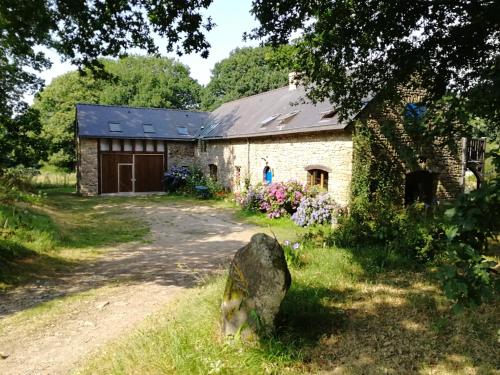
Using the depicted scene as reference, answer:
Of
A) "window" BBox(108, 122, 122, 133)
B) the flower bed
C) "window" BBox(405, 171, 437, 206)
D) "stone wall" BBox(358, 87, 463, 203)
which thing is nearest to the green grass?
the flower bed

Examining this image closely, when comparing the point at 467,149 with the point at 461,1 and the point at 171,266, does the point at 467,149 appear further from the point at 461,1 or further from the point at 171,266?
the point at 171,266

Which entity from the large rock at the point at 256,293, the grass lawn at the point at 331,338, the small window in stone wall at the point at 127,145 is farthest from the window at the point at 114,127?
the large rock at the point at 256,293

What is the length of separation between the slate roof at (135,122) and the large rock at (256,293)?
60.0 ft

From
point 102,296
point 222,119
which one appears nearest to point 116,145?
point 222,119

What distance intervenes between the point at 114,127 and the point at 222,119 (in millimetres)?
6344

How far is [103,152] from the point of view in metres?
20.6

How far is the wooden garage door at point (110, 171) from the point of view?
813 inches

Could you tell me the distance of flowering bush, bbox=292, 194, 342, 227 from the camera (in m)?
11.6

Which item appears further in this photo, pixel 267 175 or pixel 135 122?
pixel 135 122

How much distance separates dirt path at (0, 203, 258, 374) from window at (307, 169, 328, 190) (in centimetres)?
386

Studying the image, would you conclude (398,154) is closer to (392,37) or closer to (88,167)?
(392,37)

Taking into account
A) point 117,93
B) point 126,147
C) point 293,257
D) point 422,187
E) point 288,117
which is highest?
point 117,93

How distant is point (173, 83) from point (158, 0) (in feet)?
124

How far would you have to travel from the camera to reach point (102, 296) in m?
5.91
